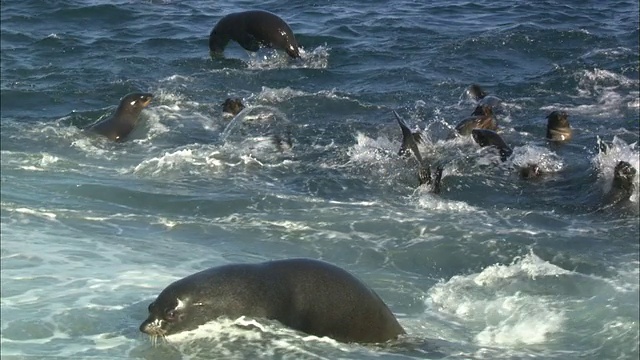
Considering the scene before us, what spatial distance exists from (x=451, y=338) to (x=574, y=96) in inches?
371

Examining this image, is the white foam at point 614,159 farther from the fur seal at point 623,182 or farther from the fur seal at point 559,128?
the fur seal at point 559,128

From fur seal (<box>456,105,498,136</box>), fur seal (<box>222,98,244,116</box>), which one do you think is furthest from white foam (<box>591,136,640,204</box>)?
fur seal (<box>222,98,244,116</box>)

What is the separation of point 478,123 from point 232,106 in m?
3.26

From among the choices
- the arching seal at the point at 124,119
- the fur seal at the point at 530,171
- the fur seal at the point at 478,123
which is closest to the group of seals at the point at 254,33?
the arching seal at the point at 124,119

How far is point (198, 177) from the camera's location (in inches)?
455

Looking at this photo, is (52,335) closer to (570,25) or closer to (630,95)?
(630,95)

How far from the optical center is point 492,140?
12.4m

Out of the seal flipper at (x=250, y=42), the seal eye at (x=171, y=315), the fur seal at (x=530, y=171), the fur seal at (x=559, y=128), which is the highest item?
the seal eye at (x=171, y=315)

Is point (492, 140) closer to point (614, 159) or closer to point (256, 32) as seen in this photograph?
point (614, 159)

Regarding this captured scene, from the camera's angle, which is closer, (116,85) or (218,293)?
(218,293)

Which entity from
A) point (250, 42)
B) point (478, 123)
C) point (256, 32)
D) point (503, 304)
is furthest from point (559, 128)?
point (250, 42)

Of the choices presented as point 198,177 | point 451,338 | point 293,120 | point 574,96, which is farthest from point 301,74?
point 451,338

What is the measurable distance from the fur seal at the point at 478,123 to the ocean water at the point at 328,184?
1.00 feet

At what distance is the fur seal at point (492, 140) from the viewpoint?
12.3 meters
